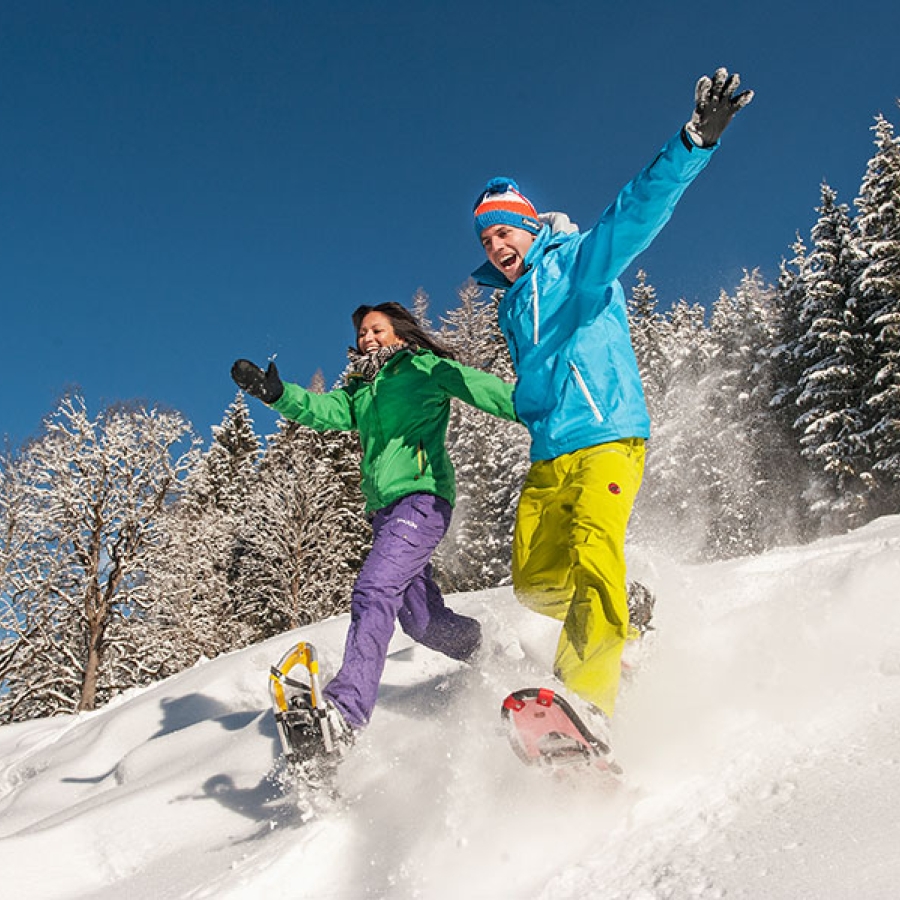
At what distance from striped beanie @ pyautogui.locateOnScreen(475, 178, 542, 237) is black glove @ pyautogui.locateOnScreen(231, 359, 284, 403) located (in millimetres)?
1352

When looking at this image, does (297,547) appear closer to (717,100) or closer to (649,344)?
(649,344)

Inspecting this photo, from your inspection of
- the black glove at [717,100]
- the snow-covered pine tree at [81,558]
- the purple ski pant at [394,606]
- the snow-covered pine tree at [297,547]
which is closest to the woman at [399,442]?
the purple ski pant at [394,606]

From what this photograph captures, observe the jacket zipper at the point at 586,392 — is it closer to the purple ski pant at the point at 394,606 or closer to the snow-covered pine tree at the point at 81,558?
the purple ski pant at the point at 394,606

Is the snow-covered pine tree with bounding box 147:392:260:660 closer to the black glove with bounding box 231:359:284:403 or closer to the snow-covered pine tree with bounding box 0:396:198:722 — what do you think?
the snow-covered pine tree with bounding box 0:396:198:722

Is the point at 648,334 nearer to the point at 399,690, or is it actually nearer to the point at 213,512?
the point at 213,512

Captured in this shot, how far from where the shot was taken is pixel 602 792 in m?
2.05

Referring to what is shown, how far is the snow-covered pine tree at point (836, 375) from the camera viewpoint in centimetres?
1986

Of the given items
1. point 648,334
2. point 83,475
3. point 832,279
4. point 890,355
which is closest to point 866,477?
point 890,355

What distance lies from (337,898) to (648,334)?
117 ft

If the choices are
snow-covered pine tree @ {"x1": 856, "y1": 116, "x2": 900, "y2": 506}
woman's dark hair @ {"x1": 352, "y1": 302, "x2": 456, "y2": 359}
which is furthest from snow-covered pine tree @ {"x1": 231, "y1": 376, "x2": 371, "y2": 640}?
woman's dark hair @ {"x1": 352, "y1": 302, "x2": 456, "y2": 359}

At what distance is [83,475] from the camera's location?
18.9m

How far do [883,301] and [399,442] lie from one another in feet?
68.5

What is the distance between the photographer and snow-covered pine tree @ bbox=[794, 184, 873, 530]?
65.2ft

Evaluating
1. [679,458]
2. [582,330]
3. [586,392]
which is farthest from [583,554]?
[679,458]
